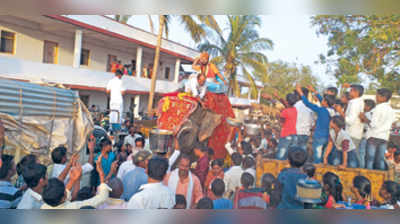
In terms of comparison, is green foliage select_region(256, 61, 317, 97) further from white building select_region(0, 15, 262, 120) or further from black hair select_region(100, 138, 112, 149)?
black hair select_region(100, 138, 112, 149)

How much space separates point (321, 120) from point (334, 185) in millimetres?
783

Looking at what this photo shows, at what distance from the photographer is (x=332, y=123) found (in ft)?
12.9

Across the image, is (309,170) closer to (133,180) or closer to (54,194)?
(133,180)

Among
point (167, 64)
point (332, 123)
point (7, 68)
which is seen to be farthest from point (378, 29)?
point (7, 68)

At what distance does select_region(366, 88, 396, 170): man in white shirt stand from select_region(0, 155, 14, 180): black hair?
4.04 meters

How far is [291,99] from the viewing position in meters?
3.98

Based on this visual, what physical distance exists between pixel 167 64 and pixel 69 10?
203 centimetres

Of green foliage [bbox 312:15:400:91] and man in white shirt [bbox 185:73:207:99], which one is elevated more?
green foliage [bbox 312:15:400:91]

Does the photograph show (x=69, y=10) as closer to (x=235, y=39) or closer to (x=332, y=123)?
(x=235, y=39)

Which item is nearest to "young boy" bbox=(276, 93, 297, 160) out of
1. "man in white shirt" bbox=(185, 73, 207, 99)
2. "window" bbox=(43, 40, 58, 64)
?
"man in white shirt" bbox=(185, 73, 207, 99)

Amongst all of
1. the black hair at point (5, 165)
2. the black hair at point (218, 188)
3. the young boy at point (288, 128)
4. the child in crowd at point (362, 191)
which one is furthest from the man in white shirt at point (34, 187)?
the child in crowd at point (362, 191)

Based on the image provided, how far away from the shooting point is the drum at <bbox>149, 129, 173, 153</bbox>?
3.94m

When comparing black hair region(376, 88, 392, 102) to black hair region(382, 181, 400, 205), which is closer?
black hair region(382, 181, 400, 205)

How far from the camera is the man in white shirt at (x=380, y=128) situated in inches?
152
